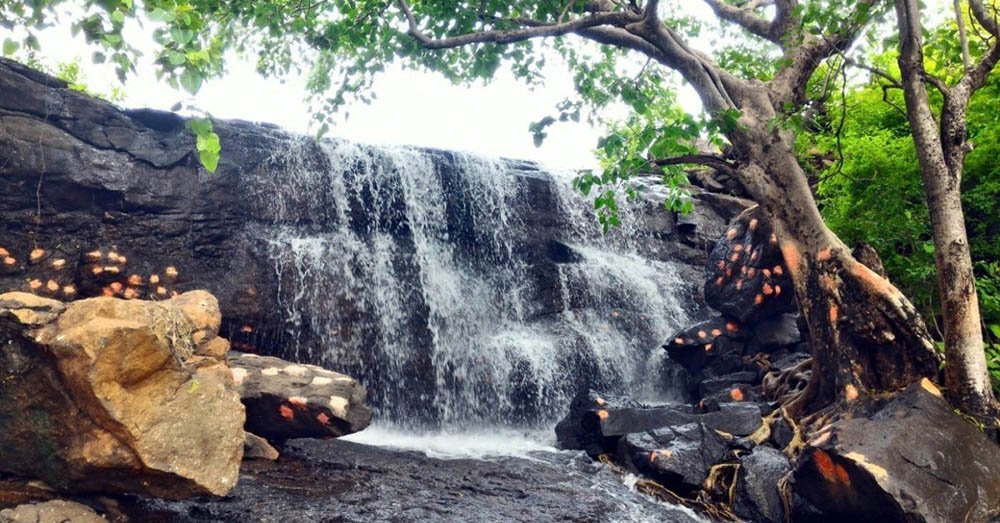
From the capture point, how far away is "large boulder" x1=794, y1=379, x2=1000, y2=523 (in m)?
5.12

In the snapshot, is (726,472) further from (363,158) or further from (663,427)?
(363,158)

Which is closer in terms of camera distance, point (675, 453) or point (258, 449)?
point (258, 449)

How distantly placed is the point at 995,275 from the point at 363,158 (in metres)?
11.5

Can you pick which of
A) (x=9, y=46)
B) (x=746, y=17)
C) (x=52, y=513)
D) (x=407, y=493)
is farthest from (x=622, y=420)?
(x=9, y=46)

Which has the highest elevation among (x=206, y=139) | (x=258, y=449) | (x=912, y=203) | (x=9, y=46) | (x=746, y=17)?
(x=746, y=17)

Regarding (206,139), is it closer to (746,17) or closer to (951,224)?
(951,224)

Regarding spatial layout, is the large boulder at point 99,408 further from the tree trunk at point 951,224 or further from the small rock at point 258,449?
the tree trunk at point 951,224

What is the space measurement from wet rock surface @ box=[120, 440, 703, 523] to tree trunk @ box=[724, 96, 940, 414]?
2.61m

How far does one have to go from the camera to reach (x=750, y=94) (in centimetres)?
845

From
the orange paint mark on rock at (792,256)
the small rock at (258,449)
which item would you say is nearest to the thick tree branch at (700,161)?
the orange paint mark on rock at (792,256)

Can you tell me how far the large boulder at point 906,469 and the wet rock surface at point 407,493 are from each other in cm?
139

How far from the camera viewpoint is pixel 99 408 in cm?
435

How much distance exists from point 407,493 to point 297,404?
170 cm

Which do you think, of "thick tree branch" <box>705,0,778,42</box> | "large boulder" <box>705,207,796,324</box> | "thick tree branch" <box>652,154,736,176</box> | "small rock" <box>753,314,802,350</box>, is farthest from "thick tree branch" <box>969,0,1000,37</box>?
"small rock" <box>753,314,802,350</box>
